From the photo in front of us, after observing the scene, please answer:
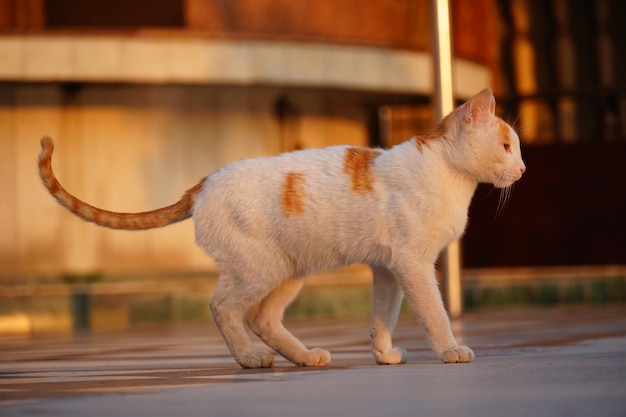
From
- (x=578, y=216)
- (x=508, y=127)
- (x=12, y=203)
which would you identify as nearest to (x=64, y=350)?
(x=508, y=127)

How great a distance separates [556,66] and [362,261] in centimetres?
2176

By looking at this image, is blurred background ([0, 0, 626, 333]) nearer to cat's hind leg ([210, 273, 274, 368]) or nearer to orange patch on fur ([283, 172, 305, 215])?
orange patch on fur ([283, 172, 305, 215])

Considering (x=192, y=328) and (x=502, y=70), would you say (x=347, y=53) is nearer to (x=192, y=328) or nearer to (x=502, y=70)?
(x=192, y=328)

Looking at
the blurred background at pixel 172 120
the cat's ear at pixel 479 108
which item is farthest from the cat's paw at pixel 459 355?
the blurred background at pixel 172 120

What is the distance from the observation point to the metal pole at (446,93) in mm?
13109

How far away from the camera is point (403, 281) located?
6504 mm

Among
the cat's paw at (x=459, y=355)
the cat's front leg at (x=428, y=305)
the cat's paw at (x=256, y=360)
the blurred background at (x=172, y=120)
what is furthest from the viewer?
the blurred background at (x=172, y=120)

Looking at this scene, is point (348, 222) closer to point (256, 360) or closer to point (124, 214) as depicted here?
point (256, 360)

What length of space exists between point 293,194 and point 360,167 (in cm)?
39

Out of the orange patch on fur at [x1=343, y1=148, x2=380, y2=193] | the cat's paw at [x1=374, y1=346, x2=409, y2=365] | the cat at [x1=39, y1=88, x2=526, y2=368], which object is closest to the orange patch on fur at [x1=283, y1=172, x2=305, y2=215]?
the cat at [x1=39, y1=88, x2=526, y2=368]

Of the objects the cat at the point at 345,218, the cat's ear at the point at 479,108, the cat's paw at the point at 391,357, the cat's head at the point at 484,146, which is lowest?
the cat's paw at the point at 391,357

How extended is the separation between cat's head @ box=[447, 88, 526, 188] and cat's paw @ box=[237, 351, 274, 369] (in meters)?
1.36

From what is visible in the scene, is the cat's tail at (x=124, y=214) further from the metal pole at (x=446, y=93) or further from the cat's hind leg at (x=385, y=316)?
the metal pole at (x=446, y=93)

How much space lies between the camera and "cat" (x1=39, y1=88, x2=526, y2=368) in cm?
660
